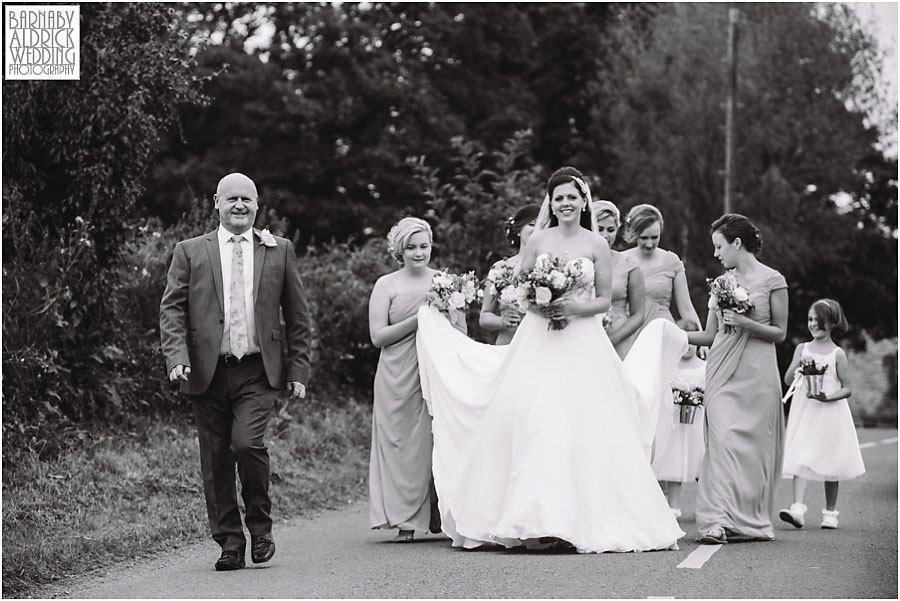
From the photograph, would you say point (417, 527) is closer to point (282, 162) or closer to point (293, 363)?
point (293, 363)

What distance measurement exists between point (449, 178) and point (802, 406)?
27166 mm

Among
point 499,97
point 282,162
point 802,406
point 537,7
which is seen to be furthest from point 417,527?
point 537,7

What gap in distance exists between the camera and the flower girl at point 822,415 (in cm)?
1185

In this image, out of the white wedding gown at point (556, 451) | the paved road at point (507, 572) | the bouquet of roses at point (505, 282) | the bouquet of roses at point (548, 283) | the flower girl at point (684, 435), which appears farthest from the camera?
the flower girl at point (684, 435)

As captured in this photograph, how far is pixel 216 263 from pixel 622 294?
4.00 m

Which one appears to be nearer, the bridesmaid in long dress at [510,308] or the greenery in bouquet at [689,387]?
the bridesmaid in long dress at [510,308]

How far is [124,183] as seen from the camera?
13969 mm

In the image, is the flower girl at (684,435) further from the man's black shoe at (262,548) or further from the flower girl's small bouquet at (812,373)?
the man's black shoe at (262,548)

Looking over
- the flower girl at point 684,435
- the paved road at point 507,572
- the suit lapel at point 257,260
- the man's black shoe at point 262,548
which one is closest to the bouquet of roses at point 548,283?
the paved road at point 507,572

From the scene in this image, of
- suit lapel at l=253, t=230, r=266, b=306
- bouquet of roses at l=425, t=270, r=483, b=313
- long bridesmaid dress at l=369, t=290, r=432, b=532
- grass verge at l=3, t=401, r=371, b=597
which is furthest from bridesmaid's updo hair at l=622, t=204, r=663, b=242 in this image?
suit lapel at l=253, t=230, r=266, b=306

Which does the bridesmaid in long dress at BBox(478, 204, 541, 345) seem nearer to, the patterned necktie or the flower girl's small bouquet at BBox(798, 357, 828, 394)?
the patterned necktie

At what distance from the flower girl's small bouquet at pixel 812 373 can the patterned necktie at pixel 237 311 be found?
5.73 meters

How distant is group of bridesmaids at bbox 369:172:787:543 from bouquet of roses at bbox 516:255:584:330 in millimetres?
1067

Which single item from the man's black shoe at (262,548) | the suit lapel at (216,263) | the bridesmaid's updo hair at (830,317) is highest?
the suit lapel at (216,263)
